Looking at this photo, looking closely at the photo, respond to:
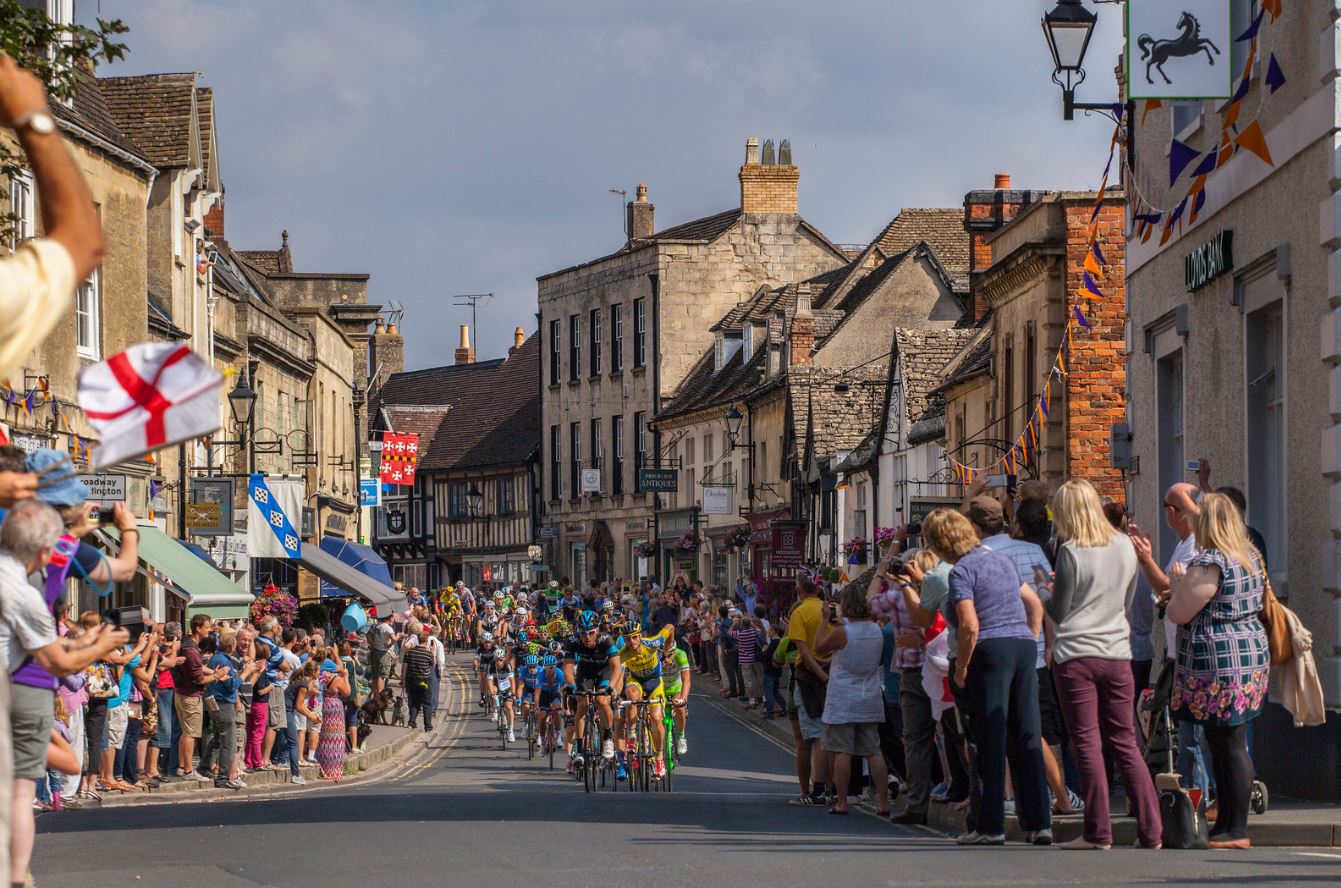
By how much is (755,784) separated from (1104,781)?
1136 centimetres

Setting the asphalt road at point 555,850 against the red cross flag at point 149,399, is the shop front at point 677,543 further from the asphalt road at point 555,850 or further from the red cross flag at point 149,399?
the red cross flag at point 149,399

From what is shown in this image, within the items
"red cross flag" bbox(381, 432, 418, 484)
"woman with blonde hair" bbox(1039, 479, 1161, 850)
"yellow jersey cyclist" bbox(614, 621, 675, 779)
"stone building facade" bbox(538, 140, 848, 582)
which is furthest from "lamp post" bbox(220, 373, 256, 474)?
"stone building facade" bbox(538, 140, 848, 582)

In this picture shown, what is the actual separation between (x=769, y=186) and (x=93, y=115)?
43508 millimetres

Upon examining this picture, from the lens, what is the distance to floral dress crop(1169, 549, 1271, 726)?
10164mm

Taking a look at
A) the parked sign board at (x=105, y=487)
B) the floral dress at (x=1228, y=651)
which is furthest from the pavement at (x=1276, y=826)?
the parked sign board at (x=105, y=487)

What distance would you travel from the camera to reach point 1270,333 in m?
15.2

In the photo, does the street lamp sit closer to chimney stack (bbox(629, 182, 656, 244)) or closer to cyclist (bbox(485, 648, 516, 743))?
cyclist (bbox(485, 648, 516, 743))

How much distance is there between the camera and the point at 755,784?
21.6 meters

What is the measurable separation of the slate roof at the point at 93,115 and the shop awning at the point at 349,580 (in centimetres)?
1239

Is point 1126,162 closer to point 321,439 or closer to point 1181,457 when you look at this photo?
point 1181,457

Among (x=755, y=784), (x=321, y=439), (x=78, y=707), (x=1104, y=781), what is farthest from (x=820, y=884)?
(x=321, y=439)

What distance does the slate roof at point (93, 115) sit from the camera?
1023 inches

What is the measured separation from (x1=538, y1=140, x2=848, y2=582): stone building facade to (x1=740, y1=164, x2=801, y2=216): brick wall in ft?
0.11

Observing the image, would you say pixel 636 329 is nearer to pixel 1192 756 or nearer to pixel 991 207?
pixel 991 207
